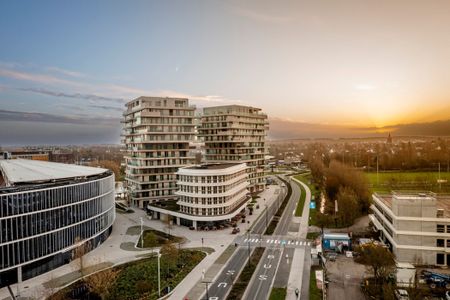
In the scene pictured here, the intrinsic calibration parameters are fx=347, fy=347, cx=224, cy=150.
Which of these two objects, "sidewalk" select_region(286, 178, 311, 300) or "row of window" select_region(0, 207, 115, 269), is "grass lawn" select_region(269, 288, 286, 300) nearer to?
"sidewalk" select_region(286, 178, 311, 300)

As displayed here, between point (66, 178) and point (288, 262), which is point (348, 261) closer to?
point (288, 262)

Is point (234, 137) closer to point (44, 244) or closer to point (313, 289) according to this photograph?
point (44, 244)

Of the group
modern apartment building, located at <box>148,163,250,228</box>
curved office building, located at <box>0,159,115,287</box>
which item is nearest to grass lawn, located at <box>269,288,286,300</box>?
curved office building, located at <box>0,159,115,287</box>

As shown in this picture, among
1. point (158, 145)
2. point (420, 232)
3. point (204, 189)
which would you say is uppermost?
point (158, 145)

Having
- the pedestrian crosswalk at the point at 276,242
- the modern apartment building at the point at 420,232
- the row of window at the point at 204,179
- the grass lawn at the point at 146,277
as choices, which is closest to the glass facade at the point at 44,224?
the grass lawn at the point at 146,277

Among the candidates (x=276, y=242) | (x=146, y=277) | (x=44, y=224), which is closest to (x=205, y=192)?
(x=276, y=242)

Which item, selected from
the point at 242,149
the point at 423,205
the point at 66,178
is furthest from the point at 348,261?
the point at 242,149

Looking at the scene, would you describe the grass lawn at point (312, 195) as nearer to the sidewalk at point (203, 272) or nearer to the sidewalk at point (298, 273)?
the sidewalk at point (298, 273)
